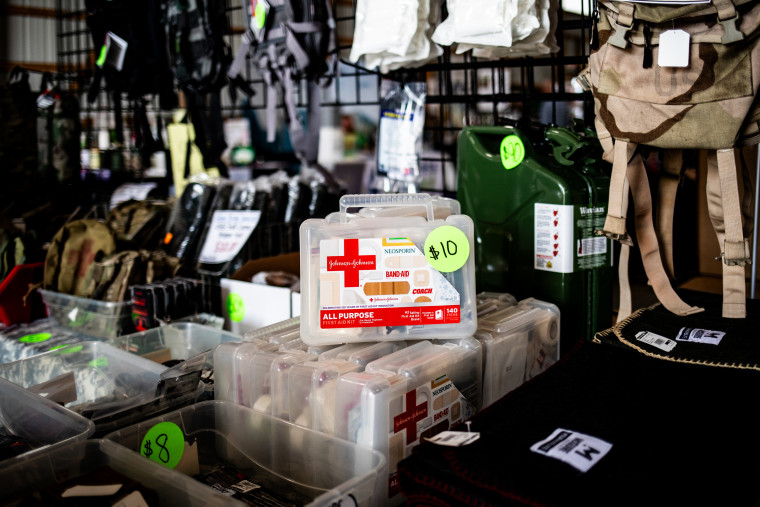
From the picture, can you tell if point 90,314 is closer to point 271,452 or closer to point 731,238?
point 271,452

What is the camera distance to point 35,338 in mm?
2363

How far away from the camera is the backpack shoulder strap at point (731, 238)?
1.57 m

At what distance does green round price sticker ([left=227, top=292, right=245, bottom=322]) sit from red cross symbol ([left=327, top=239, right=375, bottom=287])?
102 centimetres

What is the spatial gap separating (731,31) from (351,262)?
37.4 inches

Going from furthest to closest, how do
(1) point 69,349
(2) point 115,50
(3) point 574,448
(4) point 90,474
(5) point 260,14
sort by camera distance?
1. (2) point 115,50
2. (5) point 260,14
3. (1) point 69,349
4. (4) point 90,474
5. (3) point 574,448

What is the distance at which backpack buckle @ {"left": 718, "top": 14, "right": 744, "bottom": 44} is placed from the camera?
145 cm

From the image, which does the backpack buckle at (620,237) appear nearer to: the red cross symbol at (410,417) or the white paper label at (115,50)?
the red cross symbol at (410,417)

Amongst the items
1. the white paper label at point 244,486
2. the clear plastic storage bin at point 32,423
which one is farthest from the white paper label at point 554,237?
the clear plastic storage bin at point 32,423

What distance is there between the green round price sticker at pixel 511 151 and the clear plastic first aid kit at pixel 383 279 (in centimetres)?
50

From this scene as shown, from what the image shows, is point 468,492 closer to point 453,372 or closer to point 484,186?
point 453,372

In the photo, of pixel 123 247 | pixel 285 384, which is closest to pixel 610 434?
pixel 285 384

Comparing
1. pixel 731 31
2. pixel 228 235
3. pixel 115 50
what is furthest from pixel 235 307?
pixel 115 50

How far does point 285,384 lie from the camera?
1324mm

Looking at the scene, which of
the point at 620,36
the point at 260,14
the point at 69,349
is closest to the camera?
the point at 620,36
